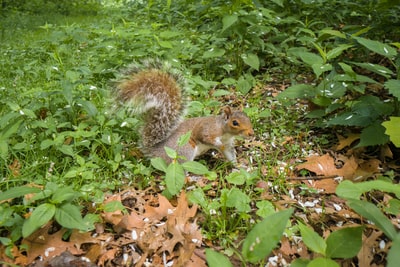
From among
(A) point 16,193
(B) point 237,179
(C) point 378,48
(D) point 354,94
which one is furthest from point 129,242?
(D) point 354,94

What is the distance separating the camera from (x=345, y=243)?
152 cm

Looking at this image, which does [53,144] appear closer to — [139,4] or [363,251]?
[363,251]

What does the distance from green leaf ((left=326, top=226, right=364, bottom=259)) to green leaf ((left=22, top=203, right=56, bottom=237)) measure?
142 cm

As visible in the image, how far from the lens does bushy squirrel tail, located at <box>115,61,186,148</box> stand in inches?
104

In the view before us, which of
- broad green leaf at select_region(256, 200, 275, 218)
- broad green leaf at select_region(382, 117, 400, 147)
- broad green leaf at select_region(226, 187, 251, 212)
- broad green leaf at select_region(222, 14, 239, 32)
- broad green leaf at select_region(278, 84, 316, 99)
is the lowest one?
broad green leaf at select_region(256, 200, 275, 218)

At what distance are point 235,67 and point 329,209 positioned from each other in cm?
251

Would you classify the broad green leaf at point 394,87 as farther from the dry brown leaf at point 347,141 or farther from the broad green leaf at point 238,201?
the broad green leaf at point 238,201

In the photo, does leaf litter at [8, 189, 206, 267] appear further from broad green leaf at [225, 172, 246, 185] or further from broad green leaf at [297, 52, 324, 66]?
broad green leaf at [297, 52, 324, 66]

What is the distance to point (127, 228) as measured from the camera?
2.14 metres

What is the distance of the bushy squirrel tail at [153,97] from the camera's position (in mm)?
2650

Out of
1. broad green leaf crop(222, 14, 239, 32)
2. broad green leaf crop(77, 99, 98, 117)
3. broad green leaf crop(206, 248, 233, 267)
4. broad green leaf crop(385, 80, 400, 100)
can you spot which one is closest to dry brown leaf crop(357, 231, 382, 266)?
broad green leaf crop(206, 248, 233, 267)

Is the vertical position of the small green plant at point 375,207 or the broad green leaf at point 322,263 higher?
the small green plant at point 375,207

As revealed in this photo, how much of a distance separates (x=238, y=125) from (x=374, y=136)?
104 cm

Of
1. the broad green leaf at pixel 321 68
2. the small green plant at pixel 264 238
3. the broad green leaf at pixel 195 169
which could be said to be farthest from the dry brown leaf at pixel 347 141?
the small green plant at pixel 264 238
